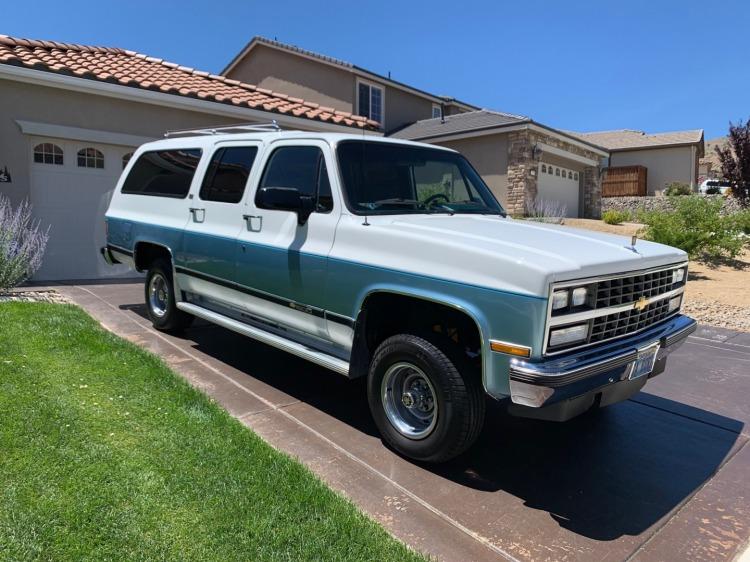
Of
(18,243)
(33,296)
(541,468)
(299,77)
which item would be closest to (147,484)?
(541,468)

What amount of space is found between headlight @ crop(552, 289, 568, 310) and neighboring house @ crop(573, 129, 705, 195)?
32736 mm

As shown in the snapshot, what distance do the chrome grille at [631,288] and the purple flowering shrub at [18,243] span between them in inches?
291

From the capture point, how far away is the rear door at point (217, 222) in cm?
500

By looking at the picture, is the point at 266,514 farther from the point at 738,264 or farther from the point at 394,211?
the point at 738,264

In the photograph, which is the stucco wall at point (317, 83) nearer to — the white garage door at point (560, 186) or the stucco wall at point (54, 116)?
the white garage door at point (560, 186)

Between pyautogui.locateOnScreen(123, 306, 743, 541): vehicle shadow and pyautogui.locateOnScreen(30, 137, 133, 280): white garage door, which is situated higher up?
pyautogui.locateOnScreen(30, 137, 133, 280): white garage door

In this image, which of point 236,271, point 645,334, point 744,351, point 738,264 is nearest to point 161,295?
point 236,271

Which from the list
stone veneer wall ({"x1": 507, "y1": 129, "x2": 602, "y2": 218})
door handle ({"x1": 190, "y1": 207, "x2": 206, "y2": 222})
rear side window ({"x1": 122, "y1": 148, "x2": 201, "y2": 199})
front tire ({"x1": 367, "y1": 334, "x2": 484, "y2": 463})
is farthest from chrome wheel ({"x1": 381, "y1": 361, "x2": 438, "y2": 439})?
stone veneer wall ({"x1": 507, "y1": 129, "x2": 602, "y2": 218})

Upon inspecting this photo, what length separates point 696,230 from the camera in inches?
512

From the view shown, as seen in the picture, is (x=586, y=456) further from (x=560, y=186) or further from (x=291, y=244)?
(x=560, y=186)

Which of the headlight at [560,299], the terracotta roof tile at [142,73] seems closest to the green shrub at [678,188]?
the terracotta roof tile at [142,73]

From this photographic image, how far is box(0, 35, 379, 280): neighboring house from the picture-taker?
893 cm

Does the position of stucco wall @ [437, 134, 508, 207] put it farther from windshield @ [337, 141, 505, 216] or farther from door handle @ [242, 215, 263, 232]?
door handle @ [242, 215, 263, 232]

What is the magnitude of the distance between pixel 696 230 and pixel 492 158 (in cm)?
766
